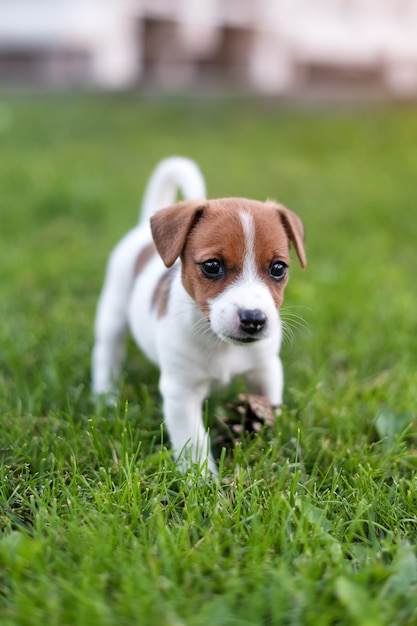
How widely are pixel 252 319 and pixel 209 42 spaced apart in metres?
22.6

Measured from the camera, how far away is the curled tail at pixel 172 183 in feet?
13.4

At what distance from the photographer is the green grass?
224 cm

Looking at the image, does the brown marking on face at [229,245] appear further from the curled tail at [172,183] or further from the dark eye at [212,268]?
the curled tail at [172,183]

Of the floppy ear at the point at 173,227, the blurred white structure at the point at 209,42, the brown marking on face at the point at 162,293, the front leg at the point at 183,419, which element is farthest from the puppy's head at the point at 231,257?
the blurred white structure at the point at 209,42

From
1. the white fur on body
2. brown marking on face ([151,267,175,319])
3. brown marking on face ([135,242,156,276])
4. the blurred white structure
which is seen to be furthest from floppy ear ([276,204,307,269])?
the blurred white structure

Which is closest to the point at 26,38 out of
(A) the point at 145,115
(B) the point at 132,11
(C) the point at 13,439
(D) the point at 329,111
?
(B) the point at 132,11

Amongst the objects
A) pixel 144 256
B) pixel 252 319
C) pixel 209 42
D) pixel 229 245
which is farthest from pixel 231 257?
pixel 209 42

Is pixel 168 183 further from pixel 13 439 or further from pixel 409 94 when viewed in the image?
pixel 409 94

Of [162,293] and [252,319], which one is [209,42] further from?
[252,319]

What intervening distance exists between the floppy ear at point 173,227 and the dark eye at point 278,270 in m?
0.42

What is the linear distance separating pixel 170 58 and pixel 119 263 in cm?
2051

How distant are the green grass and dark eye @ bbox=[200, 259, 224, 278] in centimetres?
79

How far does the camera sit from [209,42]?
76.6 feet

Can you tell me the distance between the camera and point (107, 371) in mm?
4082
